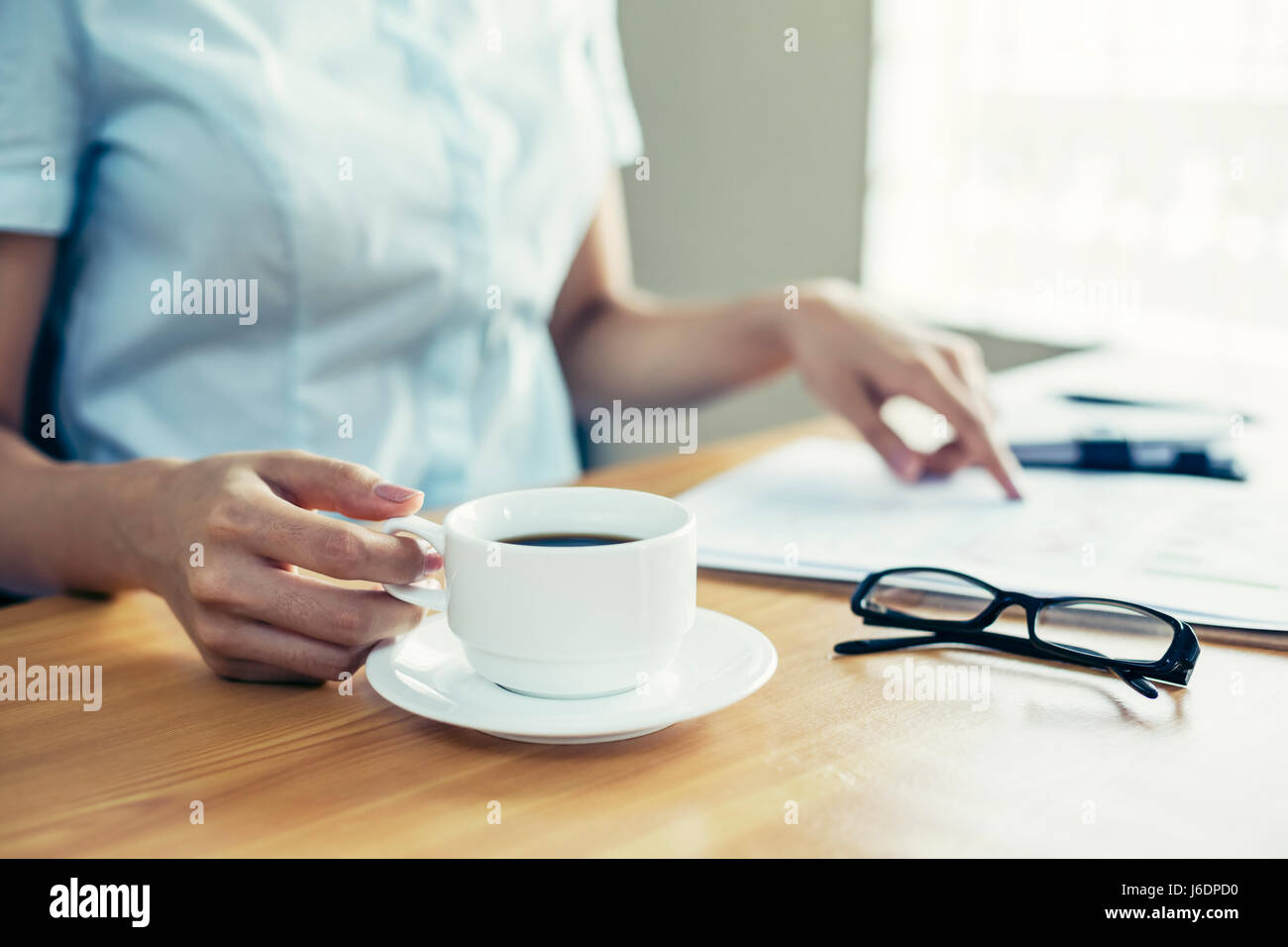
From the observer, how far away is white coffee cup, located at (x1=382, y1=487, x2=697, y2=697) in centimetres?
49

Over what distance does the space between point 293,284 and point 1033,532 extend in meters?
0.54

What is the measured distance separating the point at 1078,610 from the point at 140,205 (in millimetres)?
658

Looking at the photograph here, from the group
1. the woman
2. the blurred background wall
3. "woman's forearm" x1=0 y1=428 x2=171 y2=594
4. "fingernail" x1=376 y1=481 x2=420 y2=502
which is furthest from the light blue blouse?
the blurred background wall

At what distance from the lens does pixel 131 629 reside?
26.1 inches

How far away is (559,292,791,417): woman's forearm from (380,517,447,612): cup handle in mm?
566

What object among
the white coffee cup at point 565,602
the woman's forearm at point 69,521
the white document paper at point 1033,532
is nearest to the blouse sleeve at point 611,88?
the white document paper at point 1033,532

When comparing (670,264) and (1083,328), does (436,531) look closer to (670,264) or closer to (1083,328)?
(1083,328)

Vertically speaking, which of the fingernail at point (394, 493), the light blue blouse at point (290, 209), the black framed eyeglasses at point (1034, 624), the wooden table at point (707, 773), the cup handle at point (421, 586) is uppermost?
the light blue blouse at point (290, 209)

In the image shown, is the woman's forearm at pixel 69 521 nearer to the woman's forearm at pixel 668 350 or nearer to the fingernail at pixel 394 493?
the fingernail at pixel 394 493

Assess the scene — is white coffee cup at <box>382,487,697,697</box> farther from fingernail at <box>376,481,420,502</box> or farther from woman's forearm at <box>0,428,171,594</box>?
woman's forearm at <box>0,428,171,594</box>

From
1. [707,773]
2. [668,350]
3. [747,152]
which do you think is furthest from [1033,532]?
[747,152]

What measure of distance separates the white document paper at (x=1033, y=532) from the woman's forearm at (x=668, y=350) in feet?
0.57

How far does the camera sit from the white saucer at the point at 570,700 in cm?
50
